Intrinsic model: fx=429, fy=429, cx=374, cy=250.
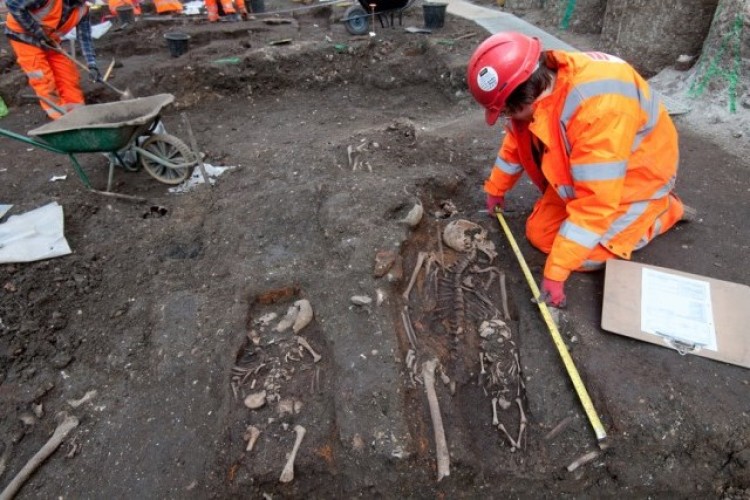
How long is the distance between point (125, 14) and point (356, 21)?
5.96m

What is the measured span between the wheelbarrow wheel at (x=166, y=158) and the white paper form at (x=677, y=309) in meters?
4.57

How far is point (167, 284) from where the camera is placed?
3.51 m

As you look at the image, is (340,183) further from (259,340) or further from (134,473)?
(134,473)

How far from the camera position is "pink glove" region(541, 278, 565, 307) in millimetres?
2684

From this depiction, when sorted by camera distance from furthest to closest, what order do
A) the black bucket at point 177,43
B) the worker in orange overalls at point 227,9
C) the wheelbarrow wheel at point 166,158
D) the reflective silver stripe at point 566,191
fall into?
the worker in orange overalls at point 227,9 → the black bucket at point 177,43 → the wheelbarrow wheel at point 166,158 → the reflective silver stripe at point 566,191

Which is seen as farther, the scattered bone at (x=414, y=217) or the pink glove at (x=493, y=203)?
the pink glove at (x=493, y=203)

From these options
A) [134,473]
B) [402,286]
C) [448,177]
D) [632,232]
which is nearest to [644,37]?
[448,177]

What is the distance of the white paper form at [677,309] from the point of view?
103 inches

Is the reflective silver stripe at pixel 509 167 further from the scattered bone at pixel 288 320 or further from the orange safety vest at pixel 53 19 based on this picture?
the orange safety vest at pixel 53 19

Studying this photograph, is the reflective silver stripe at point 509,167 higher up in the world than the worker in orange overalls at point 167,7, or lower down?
lower down

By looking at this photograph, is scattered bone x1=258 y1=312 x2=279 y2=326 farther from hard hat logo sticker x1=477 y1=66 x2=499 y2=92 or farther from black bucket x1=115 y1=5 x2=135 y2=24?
black bucket x1=115 y1=5 x2=135 y2=24

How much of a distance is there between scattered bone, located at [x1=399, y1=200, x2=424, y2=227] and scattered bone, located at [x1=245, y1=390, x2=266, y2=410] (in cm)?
174

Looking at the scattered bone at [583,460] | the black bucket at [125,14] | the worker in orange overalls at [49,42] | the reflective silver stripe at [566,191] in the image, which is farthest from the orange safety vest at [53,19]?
the scattered bone at [583,460]

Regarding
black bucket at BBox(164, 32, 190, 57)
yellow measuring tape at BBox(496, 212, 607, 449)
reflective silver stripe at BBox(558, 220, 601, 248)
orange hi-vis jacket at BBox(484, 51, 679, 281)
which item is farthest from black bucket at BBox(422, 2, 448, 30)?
reflective silver stripe at BBox(558, 220, 601, 248)
